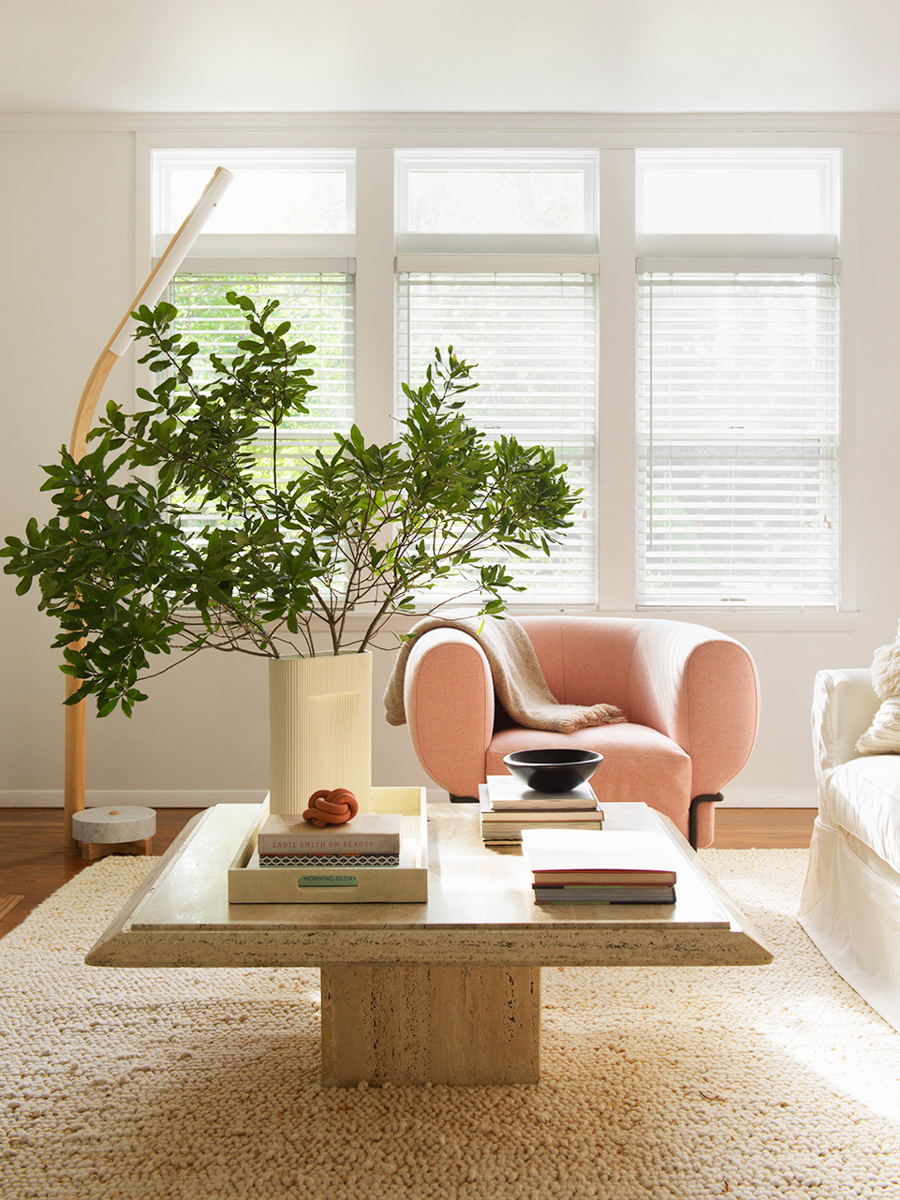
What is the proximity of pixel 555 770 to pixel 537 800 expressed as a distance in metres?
0.06

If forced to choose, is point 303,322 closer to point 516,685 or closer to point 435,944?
point 516,685

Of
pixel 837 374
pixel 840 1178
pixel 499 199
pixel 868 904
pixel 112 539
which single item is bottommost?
pixel 840 1178

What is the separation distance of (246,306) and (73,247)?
275 centimetres

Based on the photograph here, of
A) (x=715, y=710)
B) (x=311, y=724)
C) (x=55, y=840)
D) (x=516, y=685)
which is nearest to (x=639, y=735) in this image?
(x=715, y=710)

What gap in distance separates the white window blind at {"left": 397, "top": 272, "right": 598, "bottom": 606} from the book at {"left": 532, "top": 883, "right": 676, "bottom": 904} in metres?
2.50

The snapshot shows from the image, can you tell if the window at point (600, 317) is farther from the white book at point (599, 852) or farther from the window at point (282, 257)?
the white book at point (599, 852)

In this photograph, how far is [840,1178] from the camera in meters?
1.43

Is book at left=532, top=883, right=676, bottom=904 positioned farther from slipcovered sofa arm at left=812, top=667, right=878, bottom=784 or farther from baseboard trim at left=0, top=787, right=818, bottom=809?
baseboard trim at left=0, top=787, right=818, bottom=809

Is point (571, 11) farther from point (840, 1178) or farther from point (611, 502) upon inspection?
point (840, 1178)

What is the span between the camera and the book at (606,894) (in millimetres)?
1365

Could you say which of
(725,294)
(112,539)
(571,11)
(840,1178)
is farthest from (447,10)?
(840,1178)

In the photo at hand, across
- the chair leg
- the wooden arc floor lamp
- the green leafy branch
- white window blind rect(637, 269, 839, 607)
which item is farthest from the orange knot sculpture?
white window blind rect(637, 269, 839, 607)

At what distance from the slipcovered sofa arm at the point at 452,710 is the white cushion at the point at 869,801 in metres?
0.90

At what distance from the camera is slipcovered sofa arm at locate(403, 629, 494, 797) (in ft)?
8.48
